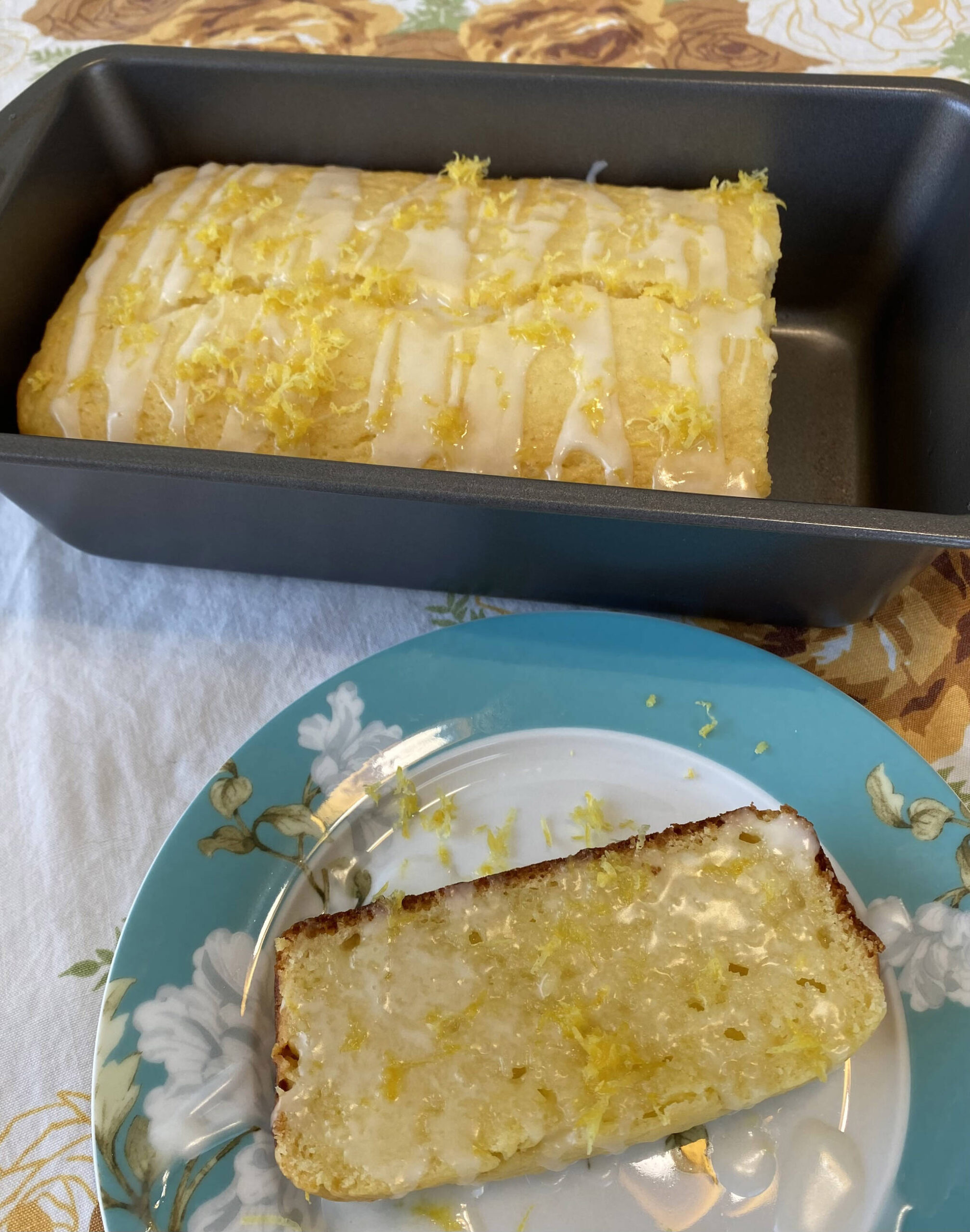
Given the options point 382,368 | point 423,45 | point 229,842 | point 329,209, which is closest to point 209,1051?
point 229,842

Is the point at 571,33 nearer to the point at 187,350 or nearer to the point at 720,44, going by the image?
the point at 720,44

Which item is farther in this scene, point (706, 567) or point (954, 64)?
point (954, 64)

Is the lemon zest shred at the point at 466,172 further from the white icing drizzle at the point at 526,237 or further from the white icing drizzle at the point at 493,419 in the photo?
the white icing drizzle at the point at 493,419

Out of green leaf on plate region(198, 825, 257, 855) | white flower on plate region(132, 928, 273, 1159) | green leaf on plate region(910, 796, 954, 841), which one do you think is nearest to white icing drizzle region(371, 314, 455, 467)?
green leaf on plate region(198, 825, 257, 855)

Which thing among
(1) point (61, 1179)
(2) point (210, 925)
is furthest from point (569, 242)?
(1) point (61, 1179)

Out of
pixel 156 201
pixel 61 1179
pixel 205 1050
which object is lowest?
pixel 61 1179

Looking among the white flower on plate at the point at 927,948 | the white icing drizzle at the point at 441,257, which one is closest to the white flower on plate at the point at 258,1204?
the white flower on plate at the point at 927,948

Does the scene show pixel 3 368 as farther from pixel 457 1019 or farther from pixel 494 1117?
pixel 494 1117
